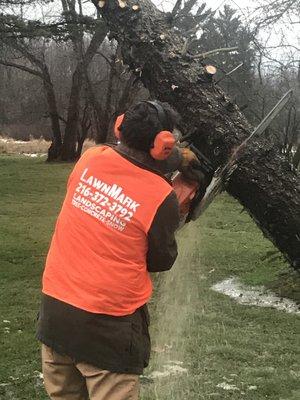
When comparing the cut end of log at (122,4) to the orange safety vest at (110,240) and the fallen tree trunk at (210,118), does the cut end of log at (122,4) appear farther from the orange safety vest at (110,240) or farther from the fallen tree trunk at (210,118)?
the orange safety vest at (110,240)

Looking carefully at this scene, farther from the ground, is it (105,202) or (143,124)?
(143,124)

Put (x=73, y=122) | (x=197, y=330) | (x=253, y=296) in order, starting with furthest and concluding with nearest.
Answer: (x=73, y=122), (x=253, y=296), (x=197, y=330)

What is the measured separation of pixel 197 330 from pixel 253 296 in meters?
1.74

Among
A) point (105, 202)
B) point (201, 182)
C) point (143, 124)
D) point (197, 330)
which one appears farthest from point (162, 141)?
point (197, 330)

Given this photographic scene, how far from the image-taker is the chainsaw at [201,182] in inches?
114

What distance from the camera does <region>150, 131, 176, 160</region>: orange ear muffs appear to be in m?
2.46

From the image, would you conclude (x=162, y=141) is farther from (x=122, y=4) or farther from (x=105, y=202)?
(x=122, y=4)

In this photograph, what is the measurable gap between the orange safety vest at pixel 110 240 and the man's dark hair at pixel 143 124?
3.6 inches

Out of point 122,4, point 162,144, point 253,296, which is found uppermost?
point 122,4

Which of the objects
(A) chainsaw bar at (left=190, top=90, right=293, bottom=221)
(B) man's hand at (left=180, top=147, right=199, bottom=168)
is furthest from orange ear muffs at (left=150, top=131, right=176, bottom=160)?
(A) chainsaw bar at (left=190, top=90, right=293, bottom=221)

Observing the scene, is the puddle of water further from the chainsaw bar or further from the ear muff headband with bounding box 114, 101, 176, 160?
the ear muff headband with bounding box 114, 101, 176, 160

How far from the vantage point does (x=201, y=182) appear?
2984 mm

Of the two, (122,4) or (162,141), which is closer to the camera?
(162,141)

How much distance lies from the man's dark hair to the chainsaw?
1.41ft
